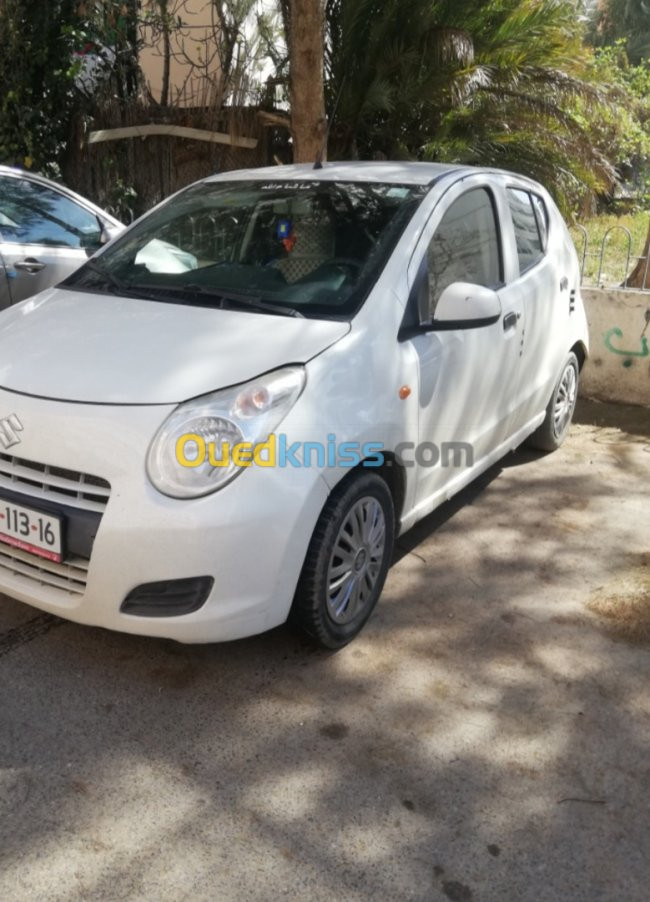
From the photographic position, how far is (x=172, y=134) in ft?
31.9

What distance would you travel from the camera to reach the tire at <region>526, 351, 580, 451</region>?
203 inches

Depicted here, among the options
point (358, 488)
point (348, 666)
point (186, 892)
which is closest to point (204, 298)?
point (358, 488)

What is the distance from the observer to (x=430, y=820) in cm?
245

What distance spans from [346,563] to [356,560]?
6 centimetres

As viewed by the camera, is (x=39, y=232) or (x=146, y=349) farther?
(x=39, y=232)

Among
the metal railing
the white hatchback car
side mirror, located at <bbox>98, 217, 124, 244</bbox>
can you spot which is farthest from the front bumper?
the metal railing

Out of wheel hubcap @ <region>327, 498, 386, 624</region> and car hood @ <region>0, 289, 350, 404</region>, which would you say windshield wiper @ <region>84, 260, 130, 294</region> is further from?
wheel hubcap @ <region>327, 498, 386, 624</region>

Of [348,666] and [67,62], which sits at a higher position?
[67,62]

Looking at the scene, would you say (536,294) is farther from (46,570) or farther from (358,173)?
(46,570)

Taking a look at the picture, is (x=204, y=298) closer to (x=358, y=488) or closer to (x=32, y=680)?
(x=358, y=488)

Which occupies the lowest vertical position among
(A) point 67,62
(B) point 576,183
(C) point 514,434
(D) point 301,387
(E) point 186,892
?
(E) point 186,892

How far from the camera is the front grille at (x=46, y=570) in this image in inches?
108

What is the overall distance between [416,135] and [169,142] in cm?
277

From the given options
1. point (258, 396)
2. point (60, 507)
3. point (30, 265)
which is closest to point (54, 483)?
point (60, 507)
